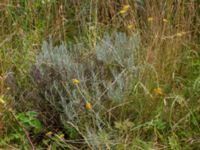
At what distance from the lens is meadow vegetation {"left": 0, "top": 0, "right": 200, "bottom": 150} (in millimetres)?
2525

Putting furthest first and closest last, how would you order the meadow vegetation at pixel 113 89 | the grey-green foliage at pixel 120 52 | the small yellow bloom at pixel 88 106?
1. the grey-green foliage at pixel 120 52
2. the meadow vegetation at pixel 113 89
3. the small yellow bloom at pixel 88 106

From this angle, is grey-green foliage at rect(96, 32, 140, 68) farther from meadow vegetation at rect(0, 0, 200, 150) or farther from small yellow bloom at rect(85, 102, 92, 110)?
small yellow bloom at rect(85, 102, 92, 110)

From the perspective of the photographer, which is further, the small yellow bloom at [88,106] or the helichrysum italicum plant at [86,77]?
the helichrysum italicum plant at [86,77]

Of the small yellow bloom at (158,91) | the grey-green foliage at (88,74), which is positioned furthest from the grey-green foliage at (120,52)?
the small yellow bloom at (158,91)

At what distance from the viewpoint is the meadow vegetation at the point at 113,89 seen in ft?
8.29

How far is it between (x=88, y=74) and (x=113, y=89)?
212mm

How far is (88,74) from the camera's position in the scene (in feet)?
9.07

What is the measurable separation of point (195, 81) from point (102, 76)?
1.72 ft

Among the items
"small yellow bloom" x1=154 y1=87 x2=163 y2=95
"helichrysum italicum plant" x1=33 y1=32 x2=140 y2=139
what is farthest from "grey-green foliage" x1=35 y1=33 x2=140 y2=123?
"small yellow bloom" x1=154 y1=87 x2=163 y2=95

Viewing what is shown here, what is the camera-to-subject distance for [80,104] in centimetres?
256

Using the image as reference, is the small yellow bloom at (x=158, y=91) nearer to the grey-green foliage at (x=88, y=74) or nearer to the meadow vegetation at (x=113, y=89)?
the meadow vegetation at (x=113, y=89)

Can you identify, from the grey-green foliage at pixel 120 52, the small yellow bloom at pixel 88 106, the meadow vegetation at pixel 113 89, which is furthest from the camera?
the grey-green foliage at pixel 120 52

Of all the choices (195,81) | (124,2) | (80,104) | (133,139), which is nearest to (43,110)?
(80,104)

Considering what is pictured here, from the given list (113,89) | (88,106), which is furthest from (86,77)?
(88,106)
